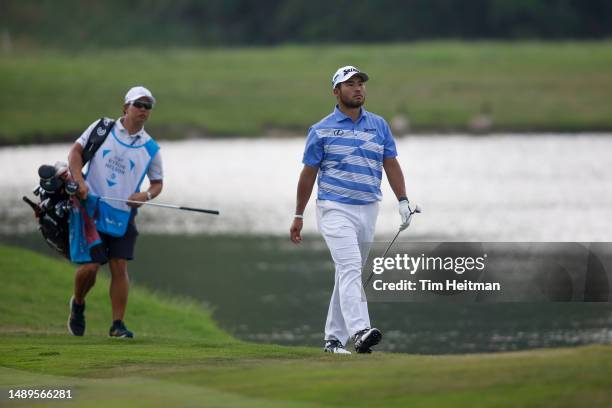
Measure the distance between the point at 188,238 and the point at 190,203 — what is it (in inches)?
213

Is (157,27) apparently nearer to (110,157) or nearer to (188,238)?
(188,238)

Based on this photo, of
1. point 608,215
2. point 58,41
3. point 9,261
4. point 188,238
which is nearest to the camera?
point 9,261

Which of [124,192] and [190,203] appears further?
[190,203]

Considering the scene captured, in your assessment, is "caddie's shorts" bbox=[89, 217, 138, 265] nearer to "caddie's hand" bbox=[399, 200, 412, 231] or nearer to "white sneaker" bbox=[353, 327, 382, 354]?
"caddie's hand" bbox=[399, 200, 412, 231]

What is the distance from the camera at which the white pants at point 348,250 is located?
12164 mm

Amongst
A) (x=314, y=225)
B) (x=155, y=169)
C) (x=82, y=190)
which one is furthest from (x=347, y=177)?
(x=314, y=225)

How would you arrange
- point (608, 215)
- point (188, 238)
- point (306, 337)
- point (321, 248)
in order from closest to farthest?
point (306, 337), point (321, 248), point (188, 238), point (608, 215)

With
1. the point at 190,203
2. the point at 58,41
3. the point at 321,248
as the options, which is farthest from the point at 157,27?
the point at 321,248

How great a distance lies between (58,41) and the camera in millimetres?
109938

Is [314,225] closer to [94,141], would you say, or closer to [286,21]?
[94,141]

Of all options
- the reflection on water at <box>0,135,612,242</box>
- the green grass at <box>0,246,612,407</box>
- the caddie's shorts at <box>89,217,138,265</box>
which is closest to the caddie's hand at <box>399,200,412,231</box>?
the green grass at <box>0,246,612,407</box>

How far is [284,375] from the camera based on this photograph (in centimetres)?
987

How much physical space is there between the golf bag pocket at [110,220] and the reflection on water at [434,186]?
1403 centimetres

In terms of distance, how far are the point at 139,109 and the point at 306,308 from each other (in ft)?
23.7
